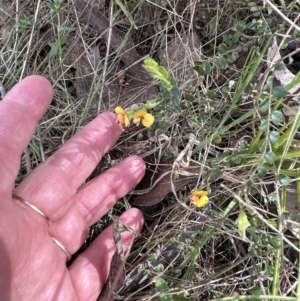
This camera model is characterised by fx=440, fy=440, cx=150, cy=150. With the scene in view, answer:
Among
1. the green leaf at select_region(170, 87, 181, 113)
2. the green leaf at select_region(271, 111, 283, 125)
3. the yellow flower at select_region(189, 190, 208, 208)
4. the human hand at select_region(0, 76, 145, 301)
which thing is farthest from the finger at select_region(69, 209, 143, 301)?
the green leaf at select_region(271, 111, 283, 125)

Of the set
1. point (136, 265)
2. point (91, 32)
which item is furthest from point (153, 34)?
point (136, 265)

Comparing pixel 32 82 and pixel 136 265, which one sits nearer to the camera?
pixel 32 82

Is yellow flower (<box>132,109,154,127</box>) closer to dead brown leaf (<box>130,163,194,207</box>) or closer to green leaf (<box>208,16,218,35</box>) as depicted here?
dead brown leaf (<box>130,163,194,207</box>)

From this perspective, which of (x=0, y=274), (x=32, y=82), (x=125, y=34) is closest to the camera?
(x=0, y=274)

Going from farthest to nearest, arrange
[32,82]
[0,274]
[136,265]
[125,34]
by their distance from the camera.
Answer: [125,34], [136,265], [32,82], [0,274]

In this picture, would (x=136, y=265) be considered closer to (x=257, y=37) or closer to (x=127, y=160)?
(x=127, y=160)

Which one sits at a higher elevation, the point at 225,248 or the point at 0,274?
the point at 0,274

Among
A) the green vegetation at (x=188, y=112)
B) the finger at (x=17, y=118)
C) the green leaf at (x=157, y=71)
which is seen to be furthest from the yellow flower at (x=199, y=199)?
the finger at (x=17, y=118)

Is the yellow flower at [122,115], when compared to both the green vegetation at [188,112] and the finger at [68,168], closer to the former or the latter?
the green vegetation at [188,112]
